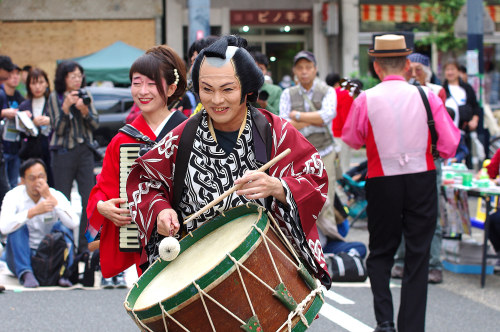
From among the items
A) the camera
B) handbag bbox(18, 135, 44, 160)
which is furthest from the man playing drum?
handbag bbox(18, 135, 44, 160)

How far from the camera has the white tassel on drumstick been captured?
291 cm

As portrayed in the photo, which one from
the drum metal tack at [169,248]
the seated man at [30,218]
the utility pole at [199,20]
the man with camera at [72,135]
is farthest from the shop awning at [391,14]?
the drum metal tack at [169,248]

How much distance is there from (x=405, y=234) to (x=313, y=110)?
10.1 feet

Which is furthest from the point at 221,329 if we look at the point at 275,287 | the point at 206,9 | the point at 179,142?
the point at 206,9

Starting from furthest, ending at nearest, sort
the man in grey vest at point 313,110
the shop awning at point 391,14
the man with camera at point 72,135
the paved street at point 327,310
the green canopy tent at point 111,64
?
the shop awning at point 391,14, the green canopy tent at point 111,64, the man in grey vest at point 313,110, the man with camera at point 72,135, the paved street at point 327,310

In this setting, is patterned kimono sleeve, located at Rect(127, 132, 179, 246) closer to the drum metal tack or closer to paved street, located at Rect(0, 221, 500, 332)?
the drum metal tack

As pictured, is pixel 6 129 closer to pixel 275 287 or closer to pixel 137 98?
pixel 137 98

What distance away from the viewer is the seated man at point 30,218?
6973 mm

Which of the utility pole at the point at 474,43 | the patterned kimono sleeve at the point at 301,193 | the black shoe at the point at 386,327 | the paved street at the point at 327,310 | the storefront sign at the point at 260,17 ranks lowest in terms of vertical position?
the paved street at the point at 327,310

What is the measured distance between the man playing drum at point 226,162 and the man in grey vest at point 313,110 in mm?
4673

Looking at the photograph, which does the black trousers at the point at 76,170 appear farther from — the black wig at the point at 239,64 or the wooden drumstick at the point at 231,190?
the wooden drumstick at the point at 231,190

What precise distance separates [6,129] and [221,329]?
6689mm

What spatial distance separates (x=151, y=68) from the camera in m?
3.98

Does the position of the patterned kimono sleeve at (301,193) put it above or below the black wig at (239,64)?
below
